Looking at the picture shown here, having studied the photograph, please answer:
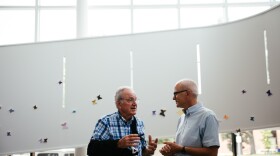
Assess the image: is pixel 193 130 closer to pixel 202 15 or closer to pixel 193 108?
pixel 193 108

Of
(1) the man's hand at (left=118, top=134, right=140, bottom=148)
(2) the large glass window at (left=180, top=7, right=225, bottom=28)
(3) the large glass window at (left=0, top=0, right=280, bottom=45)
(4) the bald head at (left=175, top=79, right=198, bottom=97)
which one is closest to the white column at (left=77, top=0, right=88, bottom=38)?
(3) the large glass window at (left=0, top=0, right=280, bottom=45)

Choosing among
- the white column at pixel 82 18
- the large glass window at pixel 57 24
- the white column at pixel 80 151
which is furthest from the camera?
the large glass window at pixel 57 24

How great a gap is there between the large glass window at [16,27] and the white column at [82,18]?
984 millimetres

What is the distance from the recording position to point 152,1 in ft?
22.1

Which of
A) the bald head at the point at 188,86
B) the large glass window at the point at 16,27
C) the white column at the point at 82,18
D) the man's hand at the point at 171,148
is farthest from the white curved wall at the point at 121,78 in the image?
the man's hand at the point at 171,148

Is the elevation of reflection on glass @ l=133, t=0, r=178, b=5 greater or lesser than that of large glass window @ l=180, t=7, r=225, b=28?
greater

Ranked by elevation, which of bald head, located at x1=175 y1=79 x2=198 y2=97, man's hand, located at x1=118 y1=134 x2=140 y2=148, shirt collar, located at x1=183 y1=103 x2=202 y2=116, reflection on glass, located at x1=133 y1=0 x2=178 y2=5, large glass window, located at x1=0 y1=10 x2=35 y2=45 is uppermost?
reflection on glass, located at x1=133 y1=0 x2=178 y2=5

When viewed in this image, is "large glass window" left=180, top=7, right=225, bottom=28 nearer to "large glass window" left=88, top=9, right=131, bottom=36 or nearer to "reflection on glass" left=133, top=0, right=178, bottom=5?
"reflection on glass" left=133, top=0, right=178, bottom=5

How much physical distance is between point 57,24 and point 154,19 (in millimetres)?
1947

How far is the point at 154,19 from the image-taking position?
21.9 ft

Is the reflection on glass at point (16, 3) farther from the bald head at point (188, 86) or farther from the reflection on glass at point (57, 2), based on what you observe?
the bald head at point (188, 86)

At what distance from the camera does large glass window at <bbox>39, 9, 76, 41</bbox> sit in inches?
259

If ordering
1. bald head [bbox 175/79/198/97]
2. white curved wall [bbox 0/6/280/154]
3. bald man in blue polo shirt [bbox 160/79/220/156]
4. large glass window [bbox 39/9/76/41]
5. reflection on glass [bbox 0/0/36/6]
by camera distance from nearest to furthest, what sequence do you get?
bald man in blue polo shirt [bbox 160/79/220/156]
bald head [bbox 175/79/198/97]
white curved wall [bbox 0/6/280/154]
large glass window [bbox 39/9/76/41]
reflection on glass [bbox 0/0/36/6]

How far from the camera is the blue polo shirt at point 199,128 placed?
2.14 meters
